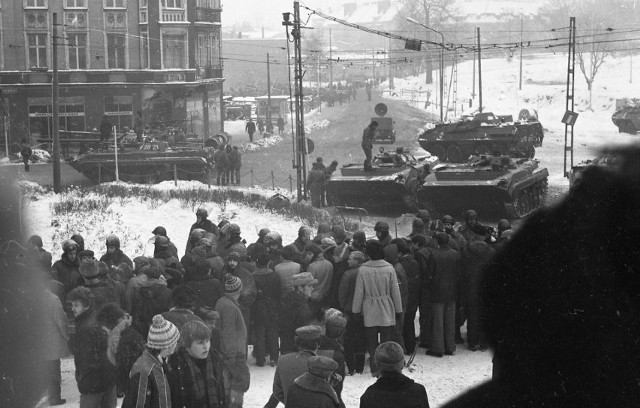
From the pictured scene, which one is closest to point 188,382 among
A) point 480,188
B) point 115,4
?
point 480,188

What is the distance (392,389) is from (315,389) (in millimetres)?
524

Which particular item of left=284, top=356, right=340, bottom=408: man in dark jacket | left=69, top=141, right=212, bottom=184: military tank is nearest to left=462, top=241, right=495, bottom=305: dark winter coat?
left=284, top=356, right=340, bottom=408: man in dark jacket

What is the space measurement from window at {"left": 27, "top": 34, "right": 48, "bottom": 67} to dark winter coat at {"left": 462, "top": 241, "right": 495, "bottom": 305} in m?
32.0

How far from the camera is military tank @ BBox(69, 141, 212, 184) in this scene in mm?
28828

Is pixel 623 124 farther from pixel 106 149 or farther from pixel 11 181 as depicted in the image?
pixel 11 181

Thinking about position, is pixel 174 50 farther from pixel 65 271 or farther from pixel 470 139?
pixel 65 271

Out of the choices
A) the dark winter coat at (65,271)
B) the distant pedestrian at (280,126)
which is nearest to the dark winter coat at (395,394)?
the dark winter coat at (65,271)

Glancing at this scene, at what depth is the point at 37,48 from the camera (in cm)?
4100

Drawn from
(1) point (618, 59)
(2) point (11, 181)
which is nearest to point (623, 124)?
(2) point (11, 181)

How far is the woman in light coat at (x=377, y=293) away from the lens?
10977 mm

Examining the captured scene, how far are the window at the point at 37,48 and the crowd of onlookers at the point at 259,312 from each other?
2903 cm

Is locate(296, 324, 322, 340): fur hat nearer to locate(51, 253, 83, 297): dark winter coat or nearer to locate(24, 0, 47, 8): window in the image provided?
locate(51, 253, 83, 297): dark winter coat

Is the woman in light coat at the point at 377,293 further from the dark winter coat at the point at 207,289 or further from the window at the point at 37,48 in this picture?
the window at the point at 37,48

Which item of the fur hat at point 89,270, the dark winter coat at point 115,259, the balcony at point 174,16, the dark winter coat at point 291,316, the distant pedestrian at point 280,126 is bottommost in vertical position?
the distant pedestrian at point 280,126
